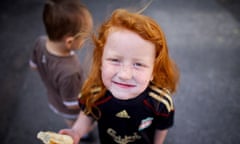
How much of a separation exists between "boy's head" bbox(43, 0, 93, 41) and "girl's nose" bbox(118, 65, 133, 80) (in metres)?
0.37

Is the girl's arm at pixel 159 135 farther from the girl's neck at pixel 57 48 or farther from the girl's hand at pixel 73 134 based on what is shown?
the girl's neck at pixel 57 48

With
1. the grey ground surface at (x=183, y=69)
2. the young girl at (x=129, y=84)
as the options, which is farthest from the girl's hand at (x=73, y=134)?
the grey ground surface at (x=183, y=69)

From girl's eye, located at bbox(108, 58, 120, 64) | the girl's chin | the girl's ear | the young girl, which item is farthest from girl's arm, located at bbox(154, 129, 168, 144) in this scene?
the girl's ear

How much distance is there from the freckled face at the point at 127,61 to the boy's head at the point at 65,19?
336 mm

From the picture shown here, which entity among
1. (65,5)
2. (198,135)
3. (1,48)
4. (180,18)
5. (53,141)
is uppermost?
(65,5)

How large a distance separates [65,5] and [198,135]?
3.39 feet

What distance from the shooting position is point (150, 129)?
1.02 meters

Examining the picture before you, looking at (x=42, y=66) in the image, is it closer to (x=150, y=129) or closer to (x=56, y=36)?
(x=56, y=36)

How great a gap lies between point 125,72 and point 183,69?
1.23 m

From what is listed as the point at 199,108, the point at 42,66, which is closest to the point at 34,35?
the point at 42,66

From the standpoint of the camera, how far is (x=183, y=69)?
1.90 meters

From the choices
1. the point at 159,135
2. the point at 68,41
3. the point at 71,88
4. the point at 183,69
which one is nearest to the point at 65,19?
the point at 68,41

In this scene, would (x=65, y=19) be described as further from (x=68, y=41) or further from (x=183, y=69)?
(x=183, y=69)

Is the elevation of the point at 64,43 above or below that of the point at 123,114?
above
